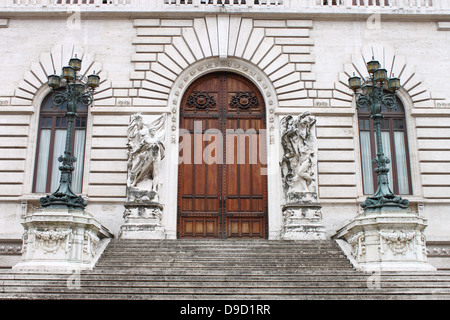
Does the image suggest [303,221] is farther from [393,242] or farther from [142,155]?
[142,155]

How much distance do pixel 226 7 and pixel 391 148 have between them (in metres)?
7.61

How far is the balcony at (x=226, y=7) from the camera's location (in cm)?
1833

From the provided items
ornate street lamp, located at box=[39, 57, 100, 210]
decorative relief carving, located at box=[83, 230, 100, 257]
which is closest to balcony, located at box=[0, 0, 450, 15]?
ornate street lamp, located at box=[39, 57, 100, 210]

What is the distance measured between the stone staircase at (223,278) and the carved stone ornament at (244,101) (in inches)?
228

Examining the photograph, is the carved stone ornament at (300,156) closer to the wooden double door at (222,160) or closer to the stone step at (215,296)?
the wooden double door at (222,160)

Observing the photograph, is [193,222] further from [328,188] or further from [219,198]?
[328,188]

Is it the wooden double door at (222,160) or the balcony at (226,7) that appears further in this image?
the balcony at (226,7)

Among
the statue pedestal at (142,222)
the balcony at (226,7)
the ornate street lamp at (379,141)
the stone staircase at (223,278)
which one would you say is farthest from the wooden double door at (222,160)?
the ornate street lamp at (379,141)

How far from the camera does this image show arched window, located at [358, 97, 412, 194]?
57.9ft

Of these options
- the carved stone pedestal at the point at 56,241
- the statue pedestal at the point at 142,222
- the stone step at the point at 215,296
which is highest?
the statue pedestal at the point at 142,222

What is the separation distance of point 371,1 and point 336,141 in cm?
590

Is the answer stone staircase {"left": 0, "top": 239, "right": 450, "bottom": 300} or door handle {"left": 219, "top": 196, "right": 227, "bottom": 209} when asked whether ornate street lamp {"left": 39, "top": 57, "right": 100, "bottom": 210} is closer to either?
stone staircase {"left": 0, "top": 239, "right": 450, "bottom": 300}

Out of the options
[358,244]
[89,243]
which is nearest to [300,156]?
[358,244]
